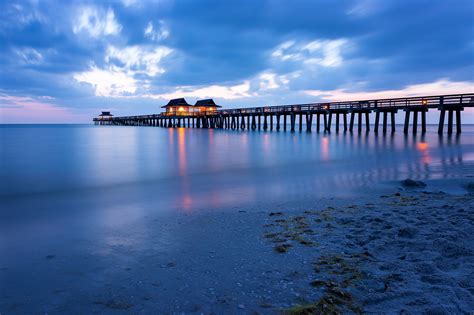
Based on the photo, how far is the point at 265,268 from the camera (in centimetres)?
368

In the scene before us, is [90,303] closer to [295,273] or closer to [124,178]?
[295,273]

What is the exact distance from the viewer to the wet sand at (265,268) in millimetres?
2977

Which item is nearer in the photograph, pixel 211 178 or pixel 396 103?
pixel 211 178

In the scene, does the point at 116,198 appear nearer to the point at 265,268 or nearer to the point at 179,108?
the point at 265,268

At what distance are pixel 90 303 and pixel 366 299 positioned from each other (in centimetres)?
265

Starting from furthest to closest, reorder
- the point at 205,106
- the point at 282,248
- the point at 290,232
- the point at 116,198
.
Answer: the point at 205,106 → the point at 116,198 → the point at 290,232 → the point at 282,248

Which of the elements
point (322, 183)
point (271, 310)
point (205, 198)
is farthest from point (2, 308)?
point (322, 183)

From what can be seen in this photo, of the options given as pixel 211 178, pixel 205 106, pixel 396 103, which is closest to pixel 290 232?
pixel 211 178

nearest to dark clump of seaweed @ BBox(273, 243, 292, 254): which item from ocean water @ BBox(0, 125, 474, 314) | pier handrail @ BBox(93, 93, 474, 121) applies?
ocean water @ BBox(0, 125, 474, 314)

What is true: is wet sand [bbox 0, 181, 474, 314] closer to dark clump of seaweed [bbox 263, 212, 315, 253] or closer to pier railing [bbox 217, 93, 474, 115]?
dark clump of seaweed [bbox 263, 212, 315, 253]

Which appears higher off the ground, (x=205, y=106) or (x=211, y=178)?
(x=205, y=106)

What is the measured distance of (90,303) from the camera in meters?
3.09

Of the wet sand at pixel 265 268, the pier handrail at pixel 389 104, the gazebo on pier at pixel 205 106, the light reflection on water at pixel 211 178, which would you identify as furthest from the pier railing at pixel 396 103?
the gazebo on pier at pixel 205 106

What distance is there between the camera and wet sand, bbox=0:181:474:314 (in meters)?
2.98
